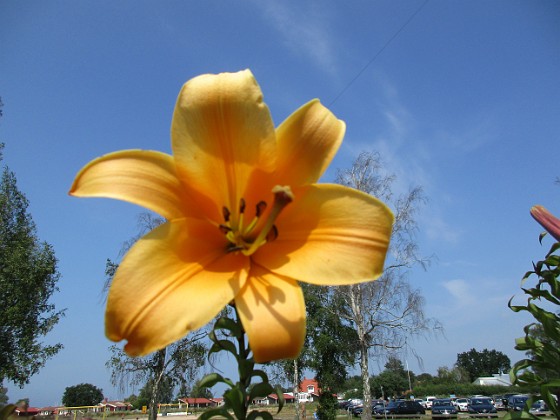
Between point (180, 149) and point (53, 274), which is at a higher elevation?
point (53, 274)

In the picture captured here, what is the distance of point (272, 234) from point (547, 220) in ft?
3.26

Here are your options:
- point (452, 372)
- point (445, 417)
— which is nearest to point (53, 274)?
point (445, 417)

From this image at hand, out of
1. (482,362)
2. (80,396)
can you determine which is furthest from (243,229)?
(482,362)

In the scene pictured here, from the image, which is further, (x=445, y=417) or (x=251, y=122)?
(x=445, y=417)

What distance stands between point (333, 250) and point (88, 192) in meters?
0.49

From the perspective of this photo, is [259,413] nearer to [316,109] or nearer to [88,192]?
[88,192]

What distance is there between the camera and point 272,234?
0.90m

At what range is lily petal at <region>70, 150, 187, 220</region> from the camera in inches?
29.4

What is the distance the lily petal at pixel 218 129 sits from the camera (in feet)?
2.69

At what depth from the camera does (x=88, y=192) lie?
738 mm

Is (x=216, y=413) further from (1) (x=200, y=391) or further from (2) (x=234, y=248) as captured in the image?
(2) (x=234, y=248)

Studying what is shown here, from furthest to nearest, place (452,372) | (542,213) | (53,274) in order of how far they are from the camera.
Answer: (452,372), (53,274), (542,213)

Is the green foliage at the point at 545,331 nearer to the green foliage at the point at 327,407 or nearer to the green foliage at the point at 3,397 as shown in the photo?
the green foliage at the point at 3,397

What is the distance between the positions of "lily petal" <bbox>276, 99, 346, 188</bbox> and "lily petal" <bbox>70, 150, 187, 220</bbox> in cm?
24
